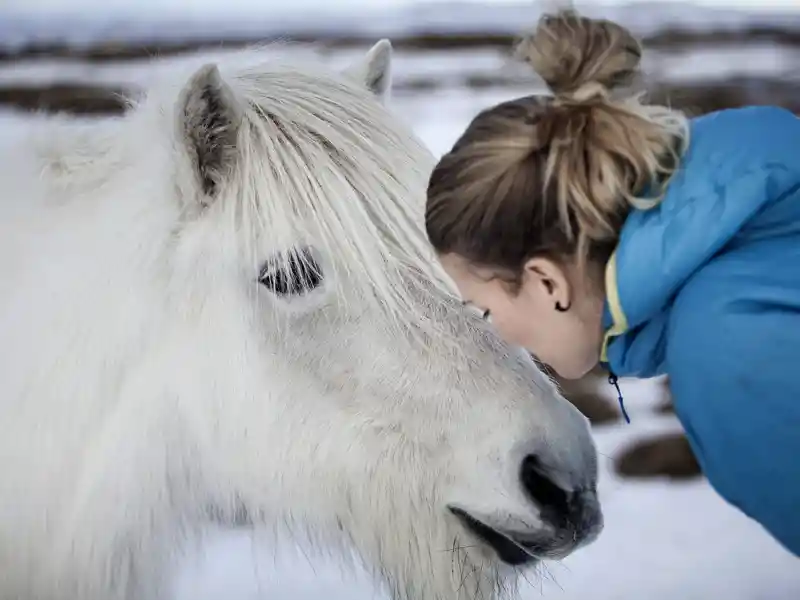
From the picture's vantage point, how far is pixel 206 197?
64 centimetres

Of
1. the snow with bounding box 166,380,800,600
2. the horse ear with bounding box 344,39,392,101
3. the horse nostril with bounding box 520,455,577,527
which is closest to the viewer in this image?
the horse nostril with bounding box 520,455,577,527

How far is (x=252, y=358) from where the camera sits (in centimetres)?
65

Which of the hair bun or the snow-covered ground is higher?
the hair bun

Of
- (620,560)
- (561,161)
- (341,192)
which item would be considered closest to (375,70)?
(341,192)

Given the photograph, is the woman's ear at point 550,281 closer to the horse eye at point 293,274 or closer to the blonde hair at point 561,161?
the blonde hair at point 561,161

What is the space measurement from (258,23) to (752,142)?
69 centimetres

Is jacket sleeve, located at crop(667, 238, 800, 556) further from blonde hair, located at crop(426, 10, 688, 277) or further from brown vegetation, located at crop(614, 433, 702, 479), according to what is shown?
brown vegetation, located at crop(614, 433, 702, 479)

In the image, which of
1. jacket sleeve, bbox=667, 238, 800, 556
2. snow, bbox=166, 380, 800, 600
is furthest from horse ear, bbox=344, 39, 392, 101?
snow, bbox=166, 380, 800, 600

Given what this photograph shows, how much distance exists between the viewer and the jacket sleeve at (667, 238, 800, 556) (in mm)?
490

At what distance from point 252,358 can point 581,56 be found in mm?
372

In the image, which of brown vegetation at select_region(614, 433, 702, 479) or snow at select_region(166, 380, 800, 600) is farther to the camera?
brown vegetation at select_region(614, 433, 702, 479)

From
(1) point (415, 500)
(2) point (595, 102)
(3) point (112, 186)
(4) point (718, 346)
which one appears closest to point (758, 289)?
(4) point (718, 346)

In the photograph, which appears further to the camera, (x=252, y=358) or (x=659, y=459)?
(x=659, y=459)

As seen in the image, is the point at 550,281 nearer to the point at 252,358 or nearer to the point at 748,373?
the point at 748,373
